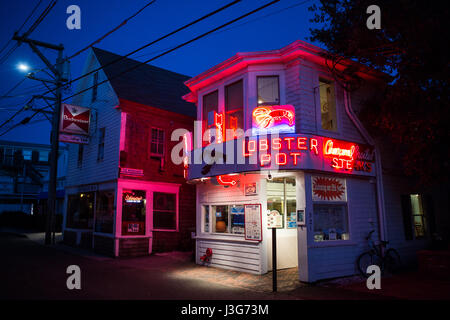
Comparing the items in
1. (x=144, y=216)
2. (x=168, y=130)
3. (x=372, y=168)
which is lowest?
(x=144, y=216)

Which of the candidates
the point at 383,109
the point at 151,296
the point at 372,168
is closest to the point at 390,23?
the point at 383,109

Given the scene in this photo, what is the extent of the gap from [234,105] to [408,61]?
226 inches

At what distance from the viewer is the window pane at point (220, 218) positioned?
1212cm

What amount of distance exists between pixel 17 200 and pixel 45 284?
38718 mm

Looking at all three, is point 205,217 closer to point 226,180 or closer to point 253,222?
point 226,180

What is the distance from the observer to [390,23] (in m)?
9.24

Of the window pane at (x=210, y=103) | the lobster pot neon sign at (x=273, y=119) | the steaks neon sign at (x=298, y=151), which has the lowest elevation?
the steaks neon sign at (x=298, y=151)

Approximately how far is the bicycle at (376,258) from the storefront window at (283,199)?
2602 mm

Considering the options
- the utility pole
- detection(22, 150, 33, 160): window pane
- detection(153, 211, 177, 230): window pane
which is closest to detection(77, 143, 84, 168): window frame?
the utility pole

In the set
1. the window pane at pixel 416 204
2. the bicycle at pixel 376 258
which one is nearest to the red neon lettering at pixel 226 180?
the bicycle at pixel 376 258

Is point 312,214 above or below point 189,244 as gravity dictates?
above

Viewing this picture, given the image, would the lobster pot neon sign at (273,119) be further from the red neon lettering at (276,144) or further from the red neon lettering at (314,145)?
the red neon lettering at (314,145)

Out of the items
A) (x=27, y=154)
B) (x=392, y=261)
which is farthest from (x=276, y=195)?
(x=27, y=154)
